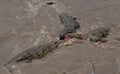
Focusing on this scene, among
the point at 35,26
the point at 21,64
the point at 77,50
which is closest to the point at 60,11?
the point at 35,26

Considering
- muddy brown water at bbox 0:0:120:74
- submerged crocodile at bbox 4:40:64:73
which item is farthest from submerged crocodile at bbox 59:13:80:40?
submerged crocodile at bbox 4:40:64:73

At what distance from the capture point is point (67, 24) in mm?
11250

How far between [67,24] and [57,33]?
572 millimetres

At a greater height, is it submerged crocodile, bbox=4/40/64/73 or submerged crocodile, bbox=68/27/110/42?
submerged crocodile, bbox=68/27/110/42

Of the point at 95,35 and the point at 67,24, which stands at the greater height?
the point at 67,24

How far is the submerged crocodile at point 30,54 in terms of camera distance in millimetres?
9148

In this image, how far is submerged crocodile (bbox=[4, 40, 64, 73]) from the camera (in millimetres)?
9148

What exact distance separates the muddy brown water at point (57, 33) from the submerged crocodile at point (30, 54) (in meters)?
0.15

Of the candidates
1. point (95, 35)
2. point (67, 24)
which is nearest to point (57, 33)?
point (67, 24)

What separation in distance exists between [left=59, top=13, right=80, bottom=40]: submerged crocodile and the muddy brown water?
22cm

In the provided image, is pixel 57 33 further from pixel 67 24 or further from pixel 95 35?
pixel 95 35

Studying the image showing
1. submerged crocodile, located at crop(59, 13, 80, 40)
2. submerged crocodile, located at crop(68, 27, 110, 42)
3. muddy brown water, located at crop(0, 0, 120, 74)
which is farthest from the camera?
submerged crocodile, located at crop(59, 13, 80, 40)

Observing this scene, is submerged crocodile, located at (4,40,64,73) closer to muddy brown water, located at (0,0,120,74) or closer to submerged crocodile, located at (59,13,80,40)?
muddy brown water, located at (0,0,120,74)

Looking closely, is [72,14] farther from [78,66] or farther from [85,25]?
[78,66]
